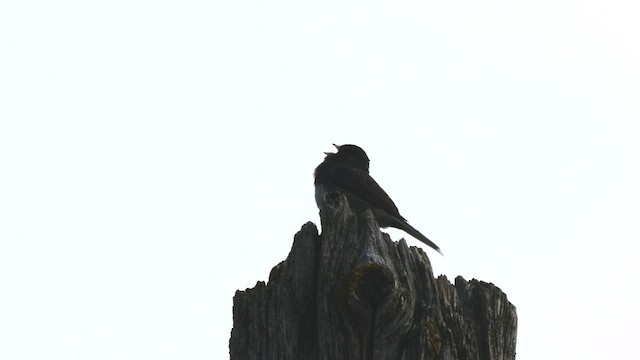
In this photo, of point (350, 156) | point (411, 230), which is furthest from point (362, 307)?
point (350, 156)

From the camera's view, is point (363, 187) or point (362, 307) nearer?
point (362, 307)

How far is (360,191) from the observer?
10.3 m

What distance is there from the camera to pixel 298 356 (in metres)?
3.59

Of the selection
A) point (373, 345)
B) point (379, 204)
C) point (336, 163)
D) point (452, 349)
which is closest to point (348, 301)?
point (373, 345)

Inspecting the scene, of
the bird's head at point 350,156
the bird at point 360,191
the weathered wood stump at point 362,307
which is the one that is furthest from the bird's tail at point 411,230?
the weathered wood stump at point 362,307

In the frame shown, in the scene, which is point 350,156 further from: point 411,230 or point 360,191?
point 411,230

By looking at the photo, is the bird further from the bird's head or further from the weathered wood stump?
the weathered wood stump

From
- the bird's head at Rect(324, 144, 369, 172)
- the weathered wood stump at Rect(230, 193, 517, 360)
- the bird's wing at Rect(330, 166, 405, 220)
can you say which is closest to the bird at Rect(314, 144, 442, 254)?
the bird's wing at Rect(330, 166, 405, 220)

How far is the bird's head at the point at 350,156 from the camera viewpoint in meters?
11.1

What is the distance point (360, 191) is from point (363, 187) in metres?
0.08

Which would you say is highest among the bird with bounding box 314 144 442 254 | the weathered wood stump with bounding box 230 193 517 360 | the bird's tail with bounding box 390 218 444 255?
the bird with bounding box 314 144 442 254

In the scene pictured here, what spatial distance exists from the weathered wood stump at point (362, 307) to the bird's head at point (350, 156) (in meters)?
7.11

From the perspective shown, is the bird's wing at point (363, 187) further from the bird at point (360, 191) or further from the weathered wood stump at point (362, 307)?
the weathered wood stump at point (362, 307)

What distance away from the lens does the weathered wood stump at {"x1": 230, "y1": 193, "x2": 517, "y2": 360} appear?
3.50 meters
